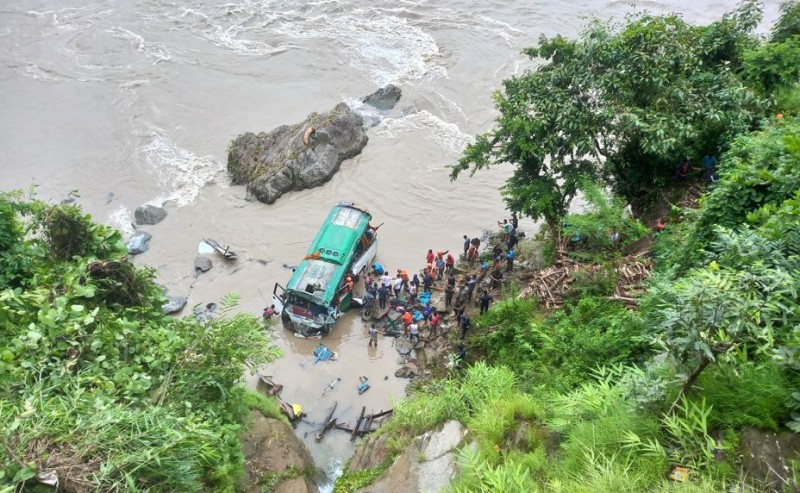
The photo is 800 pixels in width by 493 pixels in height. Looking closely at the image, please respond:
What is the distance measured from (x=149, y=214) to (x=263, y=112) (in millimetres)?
8614

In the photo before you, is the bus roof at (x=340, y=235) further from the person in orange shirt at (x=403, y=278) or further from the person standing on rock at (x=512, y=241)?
the person standing on rock at (x=512, y=241)

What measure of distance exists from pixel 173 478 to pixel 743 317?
6.35 meters

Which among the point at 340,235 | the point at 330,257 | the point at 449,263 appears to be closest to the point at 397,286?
the point at 449,263

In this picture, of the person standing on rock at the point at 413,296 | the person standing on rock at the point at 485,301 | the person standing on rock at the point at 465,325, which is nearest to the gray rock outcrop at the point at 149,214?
the person standing on rock at the point at 413,296

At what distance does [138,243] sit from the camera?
18.5 metres

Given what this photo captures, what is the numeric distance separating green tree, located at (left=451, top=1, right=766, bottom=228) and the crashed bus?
4.52 m

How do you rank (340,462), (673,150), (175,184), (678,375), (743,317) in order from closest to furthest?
(743,317)
(678,375)
(340,462)
(673,150)
(175,184)

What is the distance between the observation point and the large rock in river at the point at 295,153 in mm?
21109

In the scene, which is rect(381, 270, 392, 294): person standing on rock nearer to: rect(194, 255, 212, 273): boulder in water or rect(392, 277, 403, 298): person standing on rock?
rect(392, 277, 403, 298): person standing on rock

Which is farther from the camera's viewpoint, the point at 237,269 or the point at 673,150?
the point at 237,269

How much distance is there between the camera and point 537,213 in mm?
14148

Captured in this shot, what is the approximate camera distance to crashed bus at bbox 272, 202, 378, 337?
14992 millimetres

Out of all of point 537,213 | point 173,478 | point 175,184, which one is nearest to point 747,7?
point 537,213

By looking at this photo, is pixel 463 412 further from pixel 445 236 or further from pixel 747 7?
pixel 747 7
